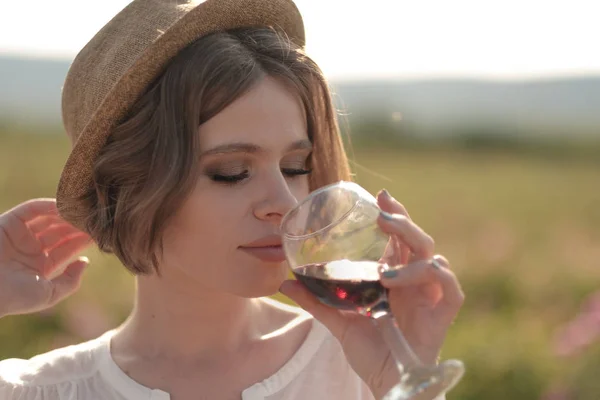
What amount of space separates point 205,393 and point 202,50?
1.16 m

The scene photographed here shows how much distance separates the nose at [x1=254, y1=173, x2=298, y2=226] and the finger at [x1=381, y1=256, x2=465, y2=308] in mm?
415

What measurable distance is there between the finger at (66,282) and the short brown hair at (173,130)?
1.36ft

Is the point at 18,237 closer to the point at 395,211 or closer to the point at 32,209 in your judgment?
the point at 32,209

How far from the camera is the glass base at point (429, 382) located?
2.10 meters

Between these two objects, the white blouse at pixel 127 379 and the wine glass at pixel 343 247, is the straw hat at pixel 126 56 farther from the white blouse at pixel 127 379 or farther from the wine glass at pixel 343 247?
the wine glass at pixel 343 247

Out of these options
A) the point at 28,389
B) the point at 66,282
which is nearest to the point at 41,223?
the point at 66,282

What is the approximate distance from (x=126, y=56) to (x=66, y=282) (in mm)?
1017

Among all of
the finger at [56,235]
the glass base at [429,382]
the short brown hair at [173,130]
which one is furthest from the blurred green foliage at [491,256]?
the finger at [56,235]

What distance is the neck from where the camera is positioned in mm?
2959

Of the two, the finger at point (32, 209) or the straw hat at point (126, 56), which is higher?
the straw hat at point (126, 56)

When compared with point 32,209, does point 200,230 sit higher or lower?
higher

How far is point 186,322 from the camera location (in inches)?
118

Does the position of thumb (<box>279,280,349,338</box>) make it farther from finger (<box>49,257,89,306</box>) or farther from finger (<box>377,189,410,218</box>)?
finger (<box>49,257,89,306</box>)

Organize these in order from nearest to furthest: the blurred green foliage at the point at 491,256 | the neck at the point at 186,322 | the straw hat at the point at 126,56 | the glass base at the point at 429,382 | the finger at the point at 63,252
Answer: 1. the glass base at the point at 429,382
2. the straw hat at the point at 126,56
3. the neck at the point at 186,322
4. the finger at the point at 63,252
5. the blurred green foliage at the point at 491,256
